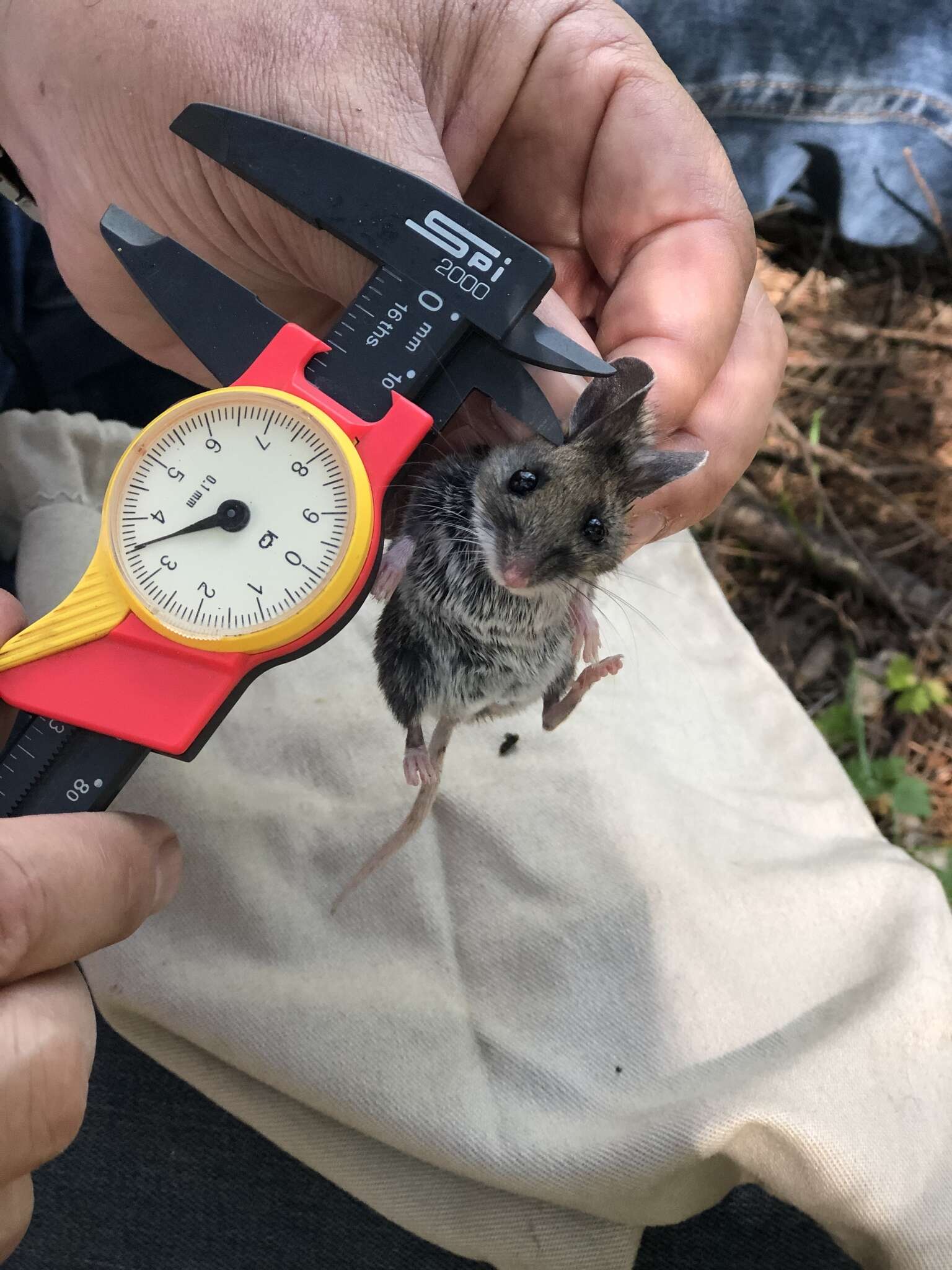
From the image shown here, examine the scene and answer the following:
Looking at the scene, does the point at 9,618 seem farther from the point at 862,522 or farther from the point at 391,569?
the point at 862,522

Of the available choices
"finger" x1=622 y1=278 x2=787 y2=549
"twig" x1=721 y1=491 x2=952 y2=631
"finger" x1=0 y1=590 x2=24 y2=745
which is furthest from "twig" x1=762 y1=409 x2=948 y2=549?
"finger" x1=0 y1=590 x2=24 y2=745

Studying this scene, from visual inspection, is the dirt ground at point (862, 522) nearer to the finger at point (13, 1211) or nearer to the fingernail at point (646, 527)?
the fingernail at point (646, 527)

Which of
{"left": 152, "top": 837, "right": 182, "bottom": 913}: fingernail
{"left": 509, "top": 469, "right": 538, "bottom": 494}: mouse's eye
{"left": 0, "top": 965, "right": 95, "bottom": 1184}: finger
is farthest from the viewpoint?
{"left": 509, "top": 469, "right": 538, "bottom": 494}: mouse's eye

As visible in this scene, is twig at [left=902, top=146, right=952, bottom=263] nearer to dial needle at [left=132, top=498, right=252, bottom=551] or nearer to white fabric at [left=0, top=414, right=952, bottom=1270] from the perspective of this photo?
white fabric at [left=0, top=414, right=952, bottom=1270]

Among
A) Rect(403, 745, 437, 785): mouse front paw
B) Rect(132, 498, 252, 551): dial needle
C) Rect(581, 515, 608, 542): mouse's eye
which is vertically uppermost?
Rect(132, 498, 252, 551): dial needle

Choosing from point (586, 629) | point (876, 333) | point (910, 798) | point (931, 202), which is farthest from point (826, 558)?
point (586, 629)
